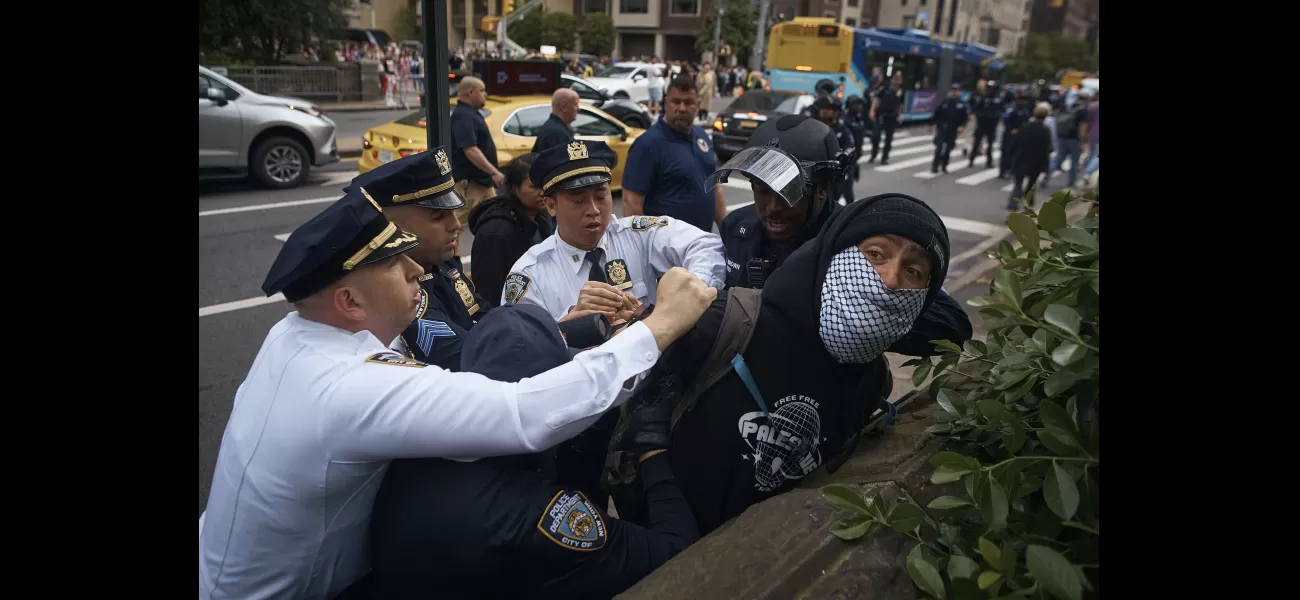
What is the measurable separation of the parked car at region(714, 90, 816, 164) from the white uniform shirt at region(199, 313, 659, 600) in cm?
1395

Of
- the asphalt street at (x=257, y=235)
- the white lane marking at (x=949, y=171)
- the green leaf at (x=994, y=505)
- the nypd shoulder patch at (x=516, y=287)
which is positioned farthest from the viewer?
the white lane marking at (x=949, y=171)

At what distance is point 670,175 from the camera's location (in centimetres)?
486

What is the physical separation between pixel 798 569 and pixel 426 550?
2.28ft

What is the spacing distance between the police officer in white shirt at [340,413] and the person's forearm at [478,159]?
5944 millimetres

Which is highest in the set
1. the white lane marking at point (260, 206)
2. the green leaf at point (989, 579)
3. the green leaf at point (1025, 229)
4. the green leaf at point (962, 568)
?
the green leaf at point (1025, 229)

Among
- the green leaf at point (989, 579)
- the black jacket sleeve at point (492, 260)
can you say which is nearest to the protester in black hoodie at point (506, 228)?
the black jacket sleeve at point (492, 260)

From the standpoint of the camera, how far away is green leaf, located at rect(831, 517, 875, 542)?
152 centimetres

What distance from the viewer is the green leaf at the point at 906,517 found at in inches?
58.1

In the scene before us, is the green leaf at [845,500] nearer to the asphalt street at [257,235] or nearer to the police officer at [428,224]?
the police officer at [428,224]

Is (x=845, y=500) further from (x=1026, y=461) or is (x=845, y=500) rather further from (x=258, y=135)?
(x=258, y=135)

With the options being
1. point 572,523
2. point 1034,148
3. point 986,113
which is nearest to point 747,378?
point 572,523

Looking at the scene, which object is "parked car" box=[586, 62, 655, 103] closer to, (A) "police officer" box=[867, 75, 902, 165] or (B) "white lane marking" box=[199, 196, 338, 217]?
(A) "police officer" box=[867, 75, 902, 165]
